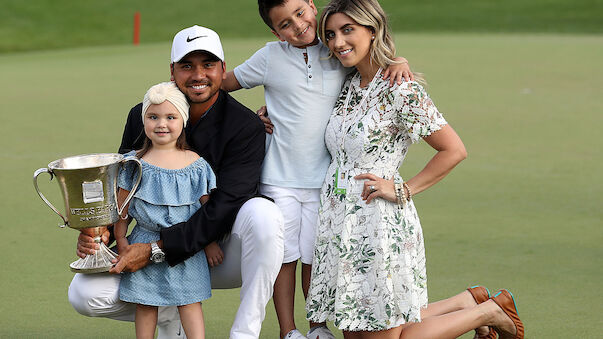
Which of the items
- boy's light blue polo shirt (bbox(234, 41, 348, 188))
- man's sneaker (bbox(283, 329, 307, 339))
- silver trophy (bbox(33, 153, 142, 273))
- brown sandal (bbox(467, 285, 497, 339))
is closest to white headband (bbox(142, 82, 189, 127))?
silver trophy (bbox(33, 153, 142, 273))

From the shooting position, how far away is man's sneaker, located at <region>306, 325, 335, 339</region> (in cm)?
394

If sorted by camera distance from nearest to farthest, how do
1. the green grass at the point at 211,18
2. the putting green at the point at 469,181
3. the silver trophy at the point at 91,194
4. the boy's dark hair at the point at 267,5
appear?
the silver trophy at the point at 91,194 → the boy's dark hair at the point at 267,5 → the putting green at the point at 469,181 → the green grass at the point at 211,18

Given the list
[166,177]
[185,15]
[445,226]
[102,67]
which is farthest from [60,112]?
[185,15]

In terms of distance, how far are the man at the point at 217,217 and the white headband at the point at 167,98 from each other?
11cm

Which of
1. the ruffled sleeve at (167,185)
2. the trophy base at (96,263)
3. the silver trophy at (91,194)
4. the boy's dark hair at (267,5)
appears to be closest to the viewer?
the silver trophy at (91,194)

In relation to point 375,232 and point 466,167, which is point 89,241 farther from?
point 466,167

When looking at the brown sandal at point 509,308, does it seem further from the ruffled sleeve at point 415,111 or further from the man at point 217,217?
Result: the man at point 217,217

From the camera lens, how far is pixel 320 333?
3945 millimetres

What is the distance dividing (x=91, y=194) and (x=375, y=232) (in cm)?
106

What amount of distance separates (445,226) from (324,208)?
241 centimetres

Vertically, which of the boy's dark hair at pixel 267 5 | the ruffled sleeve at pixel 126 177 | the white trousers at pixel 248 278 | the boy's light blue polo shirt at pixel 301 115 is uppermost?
the boy's dark hair at pixel 267 5

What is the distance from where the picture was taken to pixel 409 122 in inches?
142

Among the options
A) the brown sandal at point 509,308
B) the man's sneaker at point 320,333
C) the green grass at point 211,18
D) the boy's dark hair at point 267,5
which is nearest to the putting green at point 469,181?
the brown sandal at point 509,308

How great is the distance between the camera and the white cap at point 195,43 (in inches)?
147
